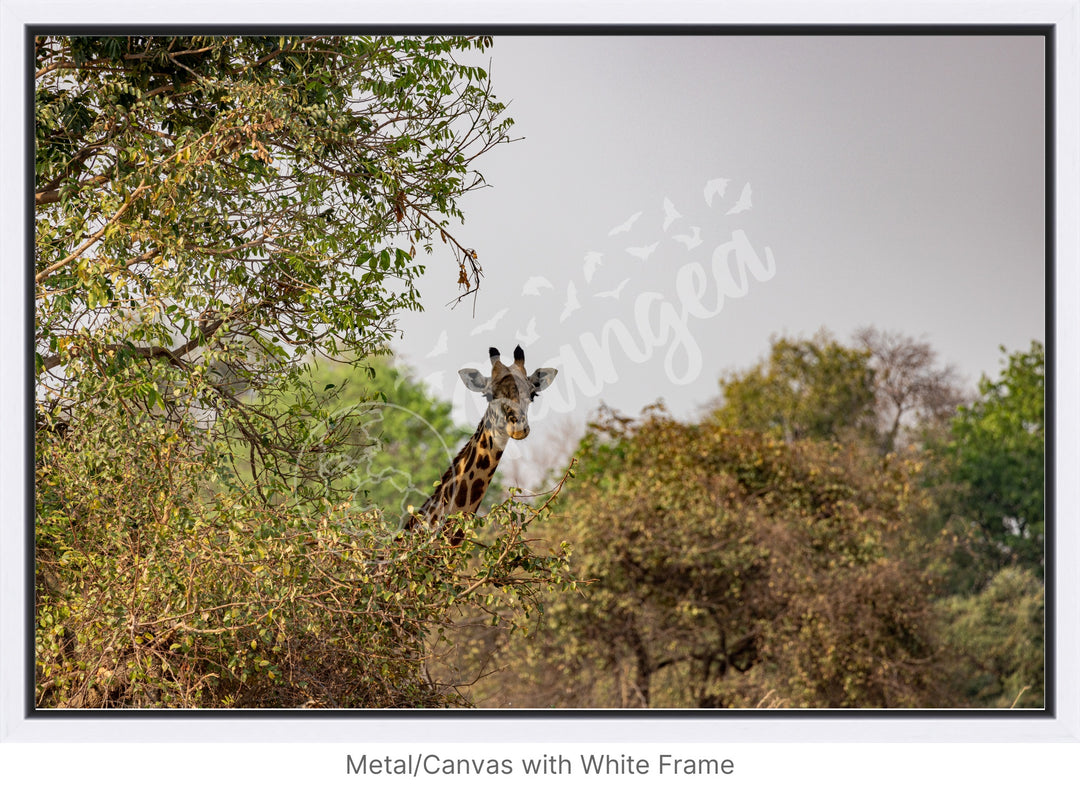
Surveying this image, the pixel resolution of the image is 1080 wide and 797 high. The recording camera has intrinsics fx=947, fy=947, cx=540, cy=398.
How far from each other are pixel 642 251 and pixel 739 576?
4828 mm

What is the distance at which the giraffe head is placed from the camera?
171 inches

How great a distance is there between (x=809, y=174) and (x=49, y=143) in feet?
25.0

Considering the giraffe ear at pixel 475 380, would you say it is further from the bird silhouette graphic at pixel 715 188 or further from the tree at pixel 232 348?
the bird silhouette graphic at pixel 715 188

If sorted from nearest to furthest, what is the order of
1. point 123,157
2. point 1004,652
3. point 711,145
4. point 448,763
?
point 448,763, point 123,157, point 711,145, point 1004,652

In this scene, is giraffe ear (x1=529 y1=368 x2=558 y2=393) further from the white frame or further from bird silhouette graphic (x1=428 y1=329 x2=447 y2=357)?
the white frame

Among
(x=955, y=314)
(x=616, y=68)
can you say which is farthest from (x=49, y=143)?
(x=955, y=314)

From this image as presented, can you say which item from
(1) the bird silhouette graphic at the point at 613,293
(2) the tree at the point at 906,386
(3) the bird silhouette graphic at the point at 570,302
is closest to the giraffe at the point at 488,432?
(3) the bird silhouette graphic at the point at 570,302

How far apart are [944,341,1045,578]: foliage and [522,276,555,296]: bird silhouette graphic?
12.6 meters

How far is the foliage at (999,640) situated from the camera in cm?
1373

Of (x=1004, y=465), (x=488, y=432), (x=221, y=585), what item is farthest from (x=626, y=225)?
(x=1004, y=465)

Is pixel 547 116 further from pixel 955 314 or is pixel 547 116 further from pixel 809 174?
pixel 955 314

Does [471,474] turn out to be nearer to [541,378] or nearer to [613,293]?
[541,378]

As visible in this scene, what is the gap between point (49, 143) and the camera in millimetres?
4438

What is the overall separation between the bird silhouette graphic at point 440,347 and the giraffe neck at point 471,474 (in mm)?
813
